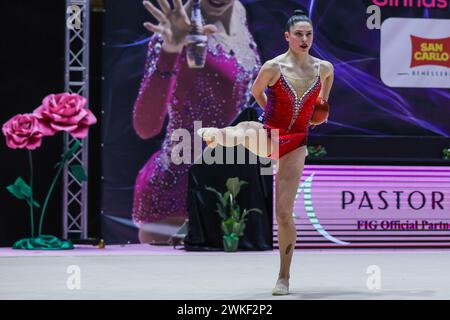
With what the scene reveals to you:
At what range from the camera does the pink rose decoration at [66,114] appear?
→ 33.2ft

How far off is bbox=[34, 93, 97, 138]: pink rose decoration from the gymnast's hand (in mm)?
1467

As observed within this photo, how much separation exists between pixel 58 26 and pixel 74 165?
1836 mm

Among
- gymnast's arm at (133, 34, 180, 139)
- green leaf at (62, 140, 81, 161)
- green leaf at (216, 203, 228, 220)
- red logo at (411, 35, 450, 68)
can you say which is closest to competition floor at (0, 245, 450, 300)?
green leaf at (216, 203, 228, 220)

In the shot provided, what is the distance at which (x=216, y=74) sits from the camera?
11.2 metres

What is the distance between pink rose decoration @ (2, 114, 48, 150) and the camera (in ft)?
33.4

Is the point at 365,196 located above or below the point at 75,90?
below

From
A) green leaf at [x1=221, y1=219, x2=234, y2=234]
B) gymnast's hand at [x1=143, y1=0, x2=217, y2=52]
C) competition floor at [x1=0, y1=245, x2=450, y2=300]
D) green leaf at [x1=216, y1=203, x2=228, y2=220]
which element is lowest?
competition floor at [x1=0, y1=245, x2=450, y2=300]

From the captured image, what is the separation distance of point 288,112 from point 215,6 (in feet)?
18.3

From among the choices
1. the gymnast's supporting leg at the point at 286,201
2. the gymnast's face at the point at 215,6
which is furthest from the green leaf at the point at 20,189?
the gymnast's supporting leg at the point at 286,201

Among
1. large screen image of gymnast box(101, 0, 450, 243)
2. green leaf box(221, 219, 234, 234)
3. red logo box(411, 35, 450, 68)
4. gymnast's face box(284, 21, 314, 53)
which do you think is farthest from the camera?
red logo box(411, 35, 450, 68)

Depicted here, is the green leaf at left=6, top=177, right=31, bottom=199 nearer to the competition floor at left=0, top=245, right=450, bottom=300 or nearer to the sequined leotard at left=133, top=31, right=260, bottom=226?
the competition floor at left=0, top=245, right=450, bottom=300

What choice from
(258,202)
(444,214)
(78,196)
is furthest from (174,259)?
(444,214)

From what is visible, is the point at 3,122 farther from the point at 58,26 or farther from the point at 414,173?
the point at 414,173

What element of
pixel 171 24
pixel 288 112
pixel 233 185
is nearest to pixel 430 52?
pixel 171 24
